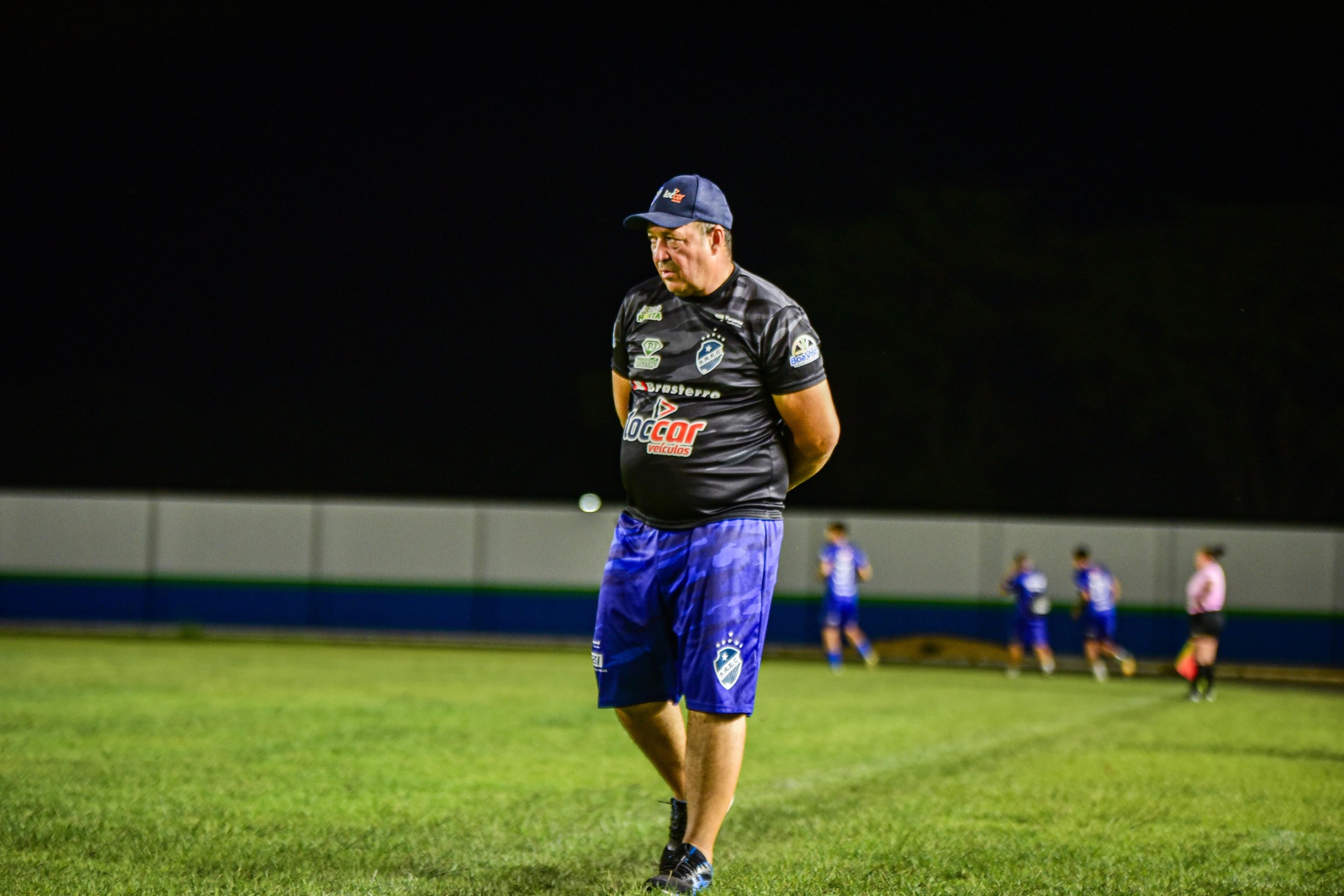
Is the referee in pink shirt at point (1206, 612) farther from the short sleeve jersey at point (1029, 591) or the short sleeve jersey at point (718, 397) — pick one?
the short sleeve jersey at point (718, 397)

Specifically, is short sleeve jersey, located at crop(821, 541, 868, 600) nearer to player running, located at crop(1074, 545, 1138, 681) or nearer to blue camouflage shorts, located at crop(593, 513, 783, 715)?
player running, located at crop(1074, 545, 1138, 681)

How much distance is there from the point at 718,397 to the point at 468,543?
2648cm

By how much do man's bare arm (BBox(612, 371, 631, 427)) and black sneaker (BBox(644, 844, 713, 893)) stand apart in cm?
143

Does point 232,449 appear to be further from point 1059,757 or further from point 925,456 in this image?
point 1059,757

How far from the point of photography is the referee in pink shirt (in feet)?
55.7

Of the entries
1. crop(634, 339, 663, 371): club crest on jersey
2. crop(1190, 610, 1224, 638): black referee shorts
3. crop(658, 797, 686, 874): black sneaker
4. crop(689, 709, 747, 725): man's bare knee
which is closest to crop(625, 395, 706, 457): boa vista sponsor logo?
crop(634, 339, 663, 371): club crest on jersey

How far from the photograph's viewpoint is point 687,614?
15.5 ft

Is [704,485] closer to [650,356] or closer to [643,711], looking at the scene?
[650,356]

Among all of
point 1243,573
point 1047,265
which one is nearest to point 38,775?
point 1243,573

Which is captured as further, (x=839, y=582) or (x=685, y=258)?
(x=839, y=582)

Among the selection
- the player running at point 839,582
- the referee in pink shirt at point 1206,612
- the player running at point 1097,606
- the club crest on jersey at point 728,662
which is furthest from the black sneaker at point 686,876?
the player running at point 1097,606

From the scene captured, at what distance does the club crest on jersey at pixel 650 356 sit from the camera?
4.79 meters

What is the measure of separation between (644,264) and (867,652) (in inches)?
1005

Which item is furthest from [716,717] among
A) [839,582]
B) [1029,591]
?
[1029,591]
